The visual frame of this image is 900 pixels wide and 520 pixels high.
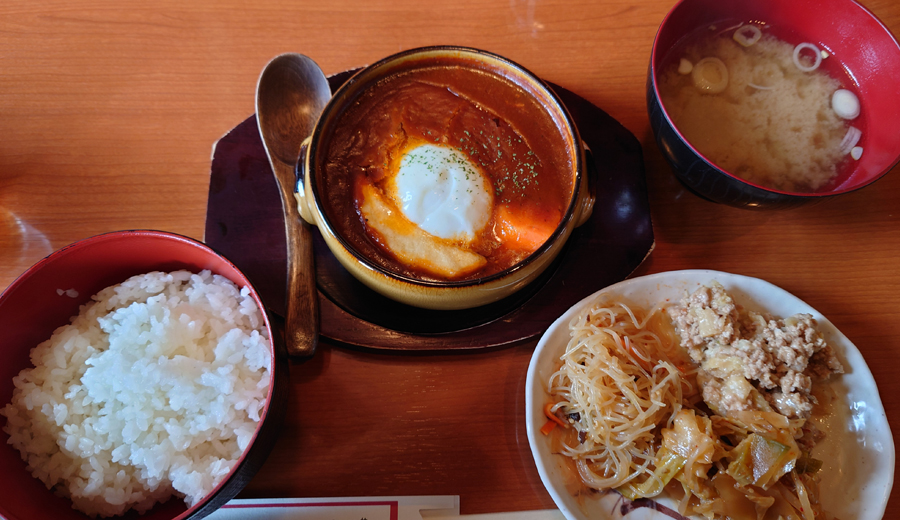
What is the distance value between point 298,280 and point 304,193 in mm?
267

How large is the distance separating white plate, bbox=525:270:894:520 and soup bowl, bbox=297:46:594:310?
28cm

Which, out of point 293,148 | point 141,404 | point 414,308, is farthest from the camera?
point 293,148

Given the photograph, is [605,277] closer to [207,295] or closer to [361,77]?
[361,77]

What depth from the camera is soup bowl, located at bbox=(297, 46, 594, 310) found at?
1.33m

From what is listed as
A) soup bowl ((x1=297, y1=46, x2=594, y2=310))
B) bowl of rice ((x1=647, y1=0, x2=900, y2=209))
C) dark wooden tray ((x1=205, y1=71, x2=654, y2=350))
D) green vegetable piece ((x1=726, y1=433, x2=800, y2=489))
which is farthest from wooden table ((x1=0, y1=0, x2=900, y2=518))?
green vegetable piece ((x1=726, y1=433, x2=800, y2=489))

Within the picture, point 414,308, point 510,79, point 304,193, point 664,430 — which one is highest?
point 510,79

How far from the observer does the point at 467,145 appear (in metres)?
1.62

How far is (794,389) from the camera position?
1.42 m

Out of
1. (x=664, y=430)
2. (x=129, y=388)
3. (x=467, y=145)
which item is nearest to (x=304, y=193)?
(x=467, y=145)

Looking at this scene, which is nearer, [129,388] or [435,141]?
[129,388]

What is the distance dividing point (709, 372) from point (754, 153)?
748mm

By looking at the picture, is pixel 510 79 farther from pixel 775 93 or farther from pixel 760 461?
pixel 760 461

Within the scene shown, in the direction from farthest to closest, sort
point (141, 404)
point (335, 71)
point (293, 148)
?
point (335, 71), point (293, 148), point (141, 404)

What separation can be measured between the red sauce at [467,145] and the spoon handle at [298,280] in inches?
7.8
